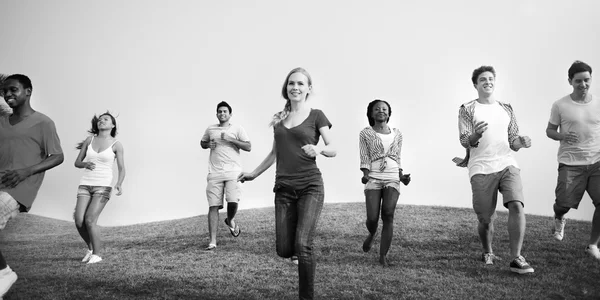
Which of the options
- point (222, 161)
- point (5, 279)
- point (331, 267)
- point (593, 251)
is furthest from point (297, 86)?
point (593, 251)

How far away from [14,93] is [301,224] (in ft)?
13.6

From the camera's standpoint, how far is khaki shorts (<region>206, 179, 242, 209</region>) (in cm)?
1119

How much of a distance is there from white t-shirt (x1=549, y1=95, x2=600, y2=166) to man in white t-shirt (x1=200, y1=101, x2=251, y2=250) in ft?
21.8

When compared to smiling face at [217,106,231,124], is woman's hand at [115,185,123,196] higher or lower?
lower

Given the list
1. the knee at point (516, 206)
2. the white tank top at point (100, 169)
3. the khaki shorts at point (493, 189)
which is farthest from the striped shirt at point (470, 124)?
the white tank top at point (100, 169)

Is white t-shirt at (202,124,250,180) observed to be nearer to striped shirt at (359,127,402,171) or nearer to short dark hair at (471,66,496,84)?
striped shirt at (359,127,402,171)

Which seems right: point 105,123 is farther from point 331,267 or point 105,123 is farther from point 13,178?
point 331,267

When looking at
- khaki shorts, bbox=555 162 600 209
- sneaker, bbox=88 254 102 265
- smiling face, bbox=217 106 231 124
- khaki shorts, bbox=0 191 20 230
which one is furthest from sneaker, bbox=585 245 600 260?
sneaker, bbox=88 254 102 265

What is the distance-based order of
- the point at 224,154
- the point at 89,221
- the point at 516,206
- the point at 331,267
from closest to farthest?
the point at 516,206 < the point at 331,267 < the point at 89,221 < the point at 224,154

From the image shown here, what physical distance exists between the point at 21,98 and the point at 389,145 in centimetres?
588

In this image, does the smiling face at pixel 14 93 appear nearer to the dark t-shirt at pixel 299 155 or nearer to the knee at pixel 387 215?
the dark t-shirt at pixel 299 155

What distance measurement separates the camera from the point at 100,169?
10.2 metres

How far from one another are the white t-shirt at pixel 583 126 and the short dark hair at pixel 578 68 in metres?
0.47

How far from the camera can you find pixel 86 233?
1051 centimetres
